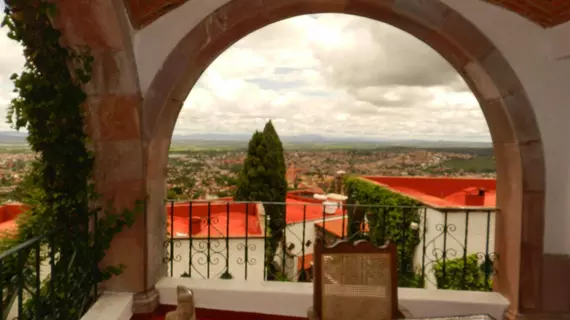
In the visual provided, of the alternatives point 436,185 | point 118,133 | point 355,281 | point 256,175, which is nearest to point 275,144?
point 256,175

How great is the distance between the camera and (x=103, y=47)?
234cm

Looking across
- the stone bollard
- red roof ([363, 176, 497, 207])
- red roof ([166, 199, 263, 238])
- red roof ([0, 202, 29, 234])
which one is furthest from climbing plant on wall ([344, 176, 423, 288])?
the stone bollard

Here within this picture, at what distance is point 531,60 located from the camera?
2.42m

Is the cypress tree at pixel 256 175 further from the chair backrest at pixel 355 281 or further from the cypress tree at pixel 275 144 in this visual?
the chair backrest at pixel 355 281

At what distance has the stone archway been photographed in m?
2.41

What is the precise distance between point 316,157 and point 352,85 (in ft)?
43.3

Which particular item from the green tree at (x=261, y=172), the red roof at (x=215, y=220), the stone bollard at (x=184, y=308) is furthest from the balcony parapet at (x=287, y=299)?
the green tree at (x=261, y=172)

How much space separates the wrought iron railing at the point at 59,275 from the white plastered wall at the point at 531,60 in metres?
0.96

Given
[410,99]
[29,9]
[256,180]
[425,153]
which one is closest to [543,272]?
[29,9]

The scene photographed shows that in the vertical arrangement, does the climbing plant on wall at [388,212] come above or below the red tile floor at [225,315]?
below

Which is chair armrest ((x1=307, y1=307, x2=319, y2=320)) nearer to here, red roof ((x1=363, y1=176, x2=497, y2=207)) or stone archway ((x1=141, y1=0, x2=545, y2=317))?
stone archway ((x1=141, y1=0, x2=545, y2=317))

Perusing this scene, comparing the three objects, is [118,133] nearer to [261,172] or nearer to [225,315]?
[225,315]

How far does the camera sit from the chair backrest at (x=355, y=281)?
184 centimetres

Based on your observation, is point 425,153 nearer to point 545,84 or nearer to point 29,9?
point 545,84
